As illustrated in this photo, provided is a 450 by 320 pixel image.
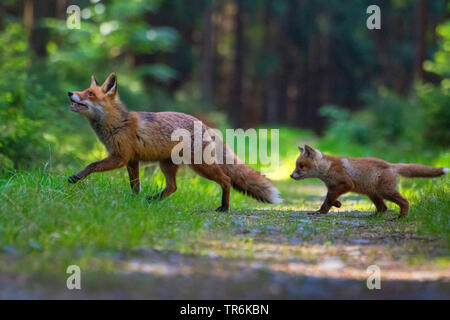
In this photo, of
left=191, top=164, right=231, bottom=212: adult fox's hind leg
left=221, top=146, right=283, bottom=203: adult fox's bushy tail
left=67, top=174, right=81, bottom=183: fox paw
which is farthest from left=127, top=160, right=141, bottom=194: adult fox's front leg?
left=221, top=146, right=283, bottom=203: adult fox's bushy tail

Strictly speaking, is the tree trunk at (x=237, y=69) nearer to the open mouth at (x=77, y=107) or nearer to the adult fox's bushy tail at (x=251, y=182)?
the adult fox's bushy tail at (x=251, y=182)

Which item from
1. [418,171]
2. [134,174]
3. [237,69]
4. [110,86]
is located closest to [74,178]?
[134,174]

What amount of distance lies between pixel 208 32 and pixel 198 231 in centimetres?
2825

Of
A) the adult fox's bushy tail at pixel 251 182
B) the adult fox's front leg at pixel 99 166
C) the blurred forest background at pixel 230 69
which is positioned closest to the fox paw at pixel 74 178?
the adult fox's front leg at pixel 99 166

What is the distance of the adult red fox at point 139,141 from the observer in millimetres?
7773

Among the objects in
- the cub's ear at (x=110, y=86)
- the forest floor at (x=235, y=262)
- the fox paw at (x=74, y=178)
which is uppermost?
the cub's ear at (x=110, y=86)

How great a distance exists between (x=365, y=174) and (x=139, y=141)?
11.6 feet

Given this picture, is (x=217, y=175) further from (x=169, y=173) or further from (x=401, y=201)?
(x=401, y=201)

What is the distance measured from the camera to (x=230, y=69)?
50906 mm

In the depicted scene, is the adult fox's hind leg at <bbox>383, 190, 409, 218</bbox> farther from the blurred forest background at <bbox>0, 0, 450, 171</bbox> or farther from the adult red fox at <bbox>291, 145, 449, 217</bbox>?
the blurred forest background at <bbox>0, 0, 450, 171</bbox>

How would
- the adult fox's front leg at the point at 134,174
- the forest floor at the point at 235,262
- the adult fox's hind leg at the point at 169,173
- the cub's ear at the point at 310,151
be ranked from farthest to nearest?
the cub's ear at the point at 310,151 < the adult fox's hind leg at the point at 169,173 < the adult fox's front leg at the point at 134,174 < the forest floor at the point at 235,262

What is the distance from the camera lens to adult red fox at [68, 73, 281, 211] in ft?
25.5

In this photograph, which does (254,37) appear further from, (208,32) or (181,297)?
(181,297)

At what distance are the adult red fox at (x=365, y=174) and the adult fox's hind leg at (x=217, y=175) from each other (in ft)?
4.64
